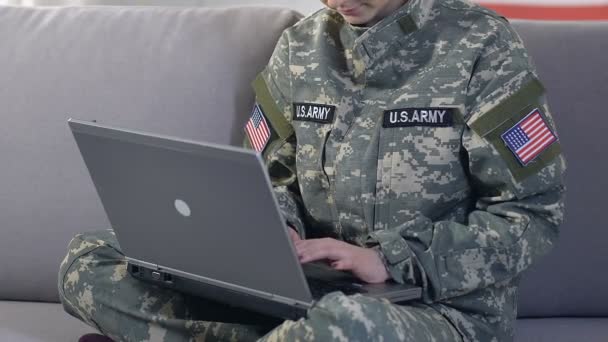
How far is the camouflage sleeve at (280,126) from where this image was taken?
164 cm

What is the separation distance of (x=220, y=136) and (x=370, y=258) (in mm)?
499

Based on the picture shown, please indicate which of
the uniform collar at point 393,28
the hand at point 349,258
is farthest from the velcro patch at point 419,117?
the hand at point 349,258

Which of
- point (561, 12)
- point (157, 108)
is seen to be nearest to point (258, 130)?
point (157, 108)

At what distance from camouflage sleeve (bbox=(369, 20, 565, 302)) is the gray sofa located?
0.83ft

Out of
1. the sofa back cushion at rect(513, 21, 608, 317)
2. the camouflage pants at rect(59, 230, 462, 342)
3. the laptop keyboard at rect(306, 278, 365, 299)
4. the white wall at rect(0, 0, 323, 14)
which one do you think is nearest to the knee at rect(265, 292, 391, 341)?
the camouflage pants at rect(59, 230, 462, 342)

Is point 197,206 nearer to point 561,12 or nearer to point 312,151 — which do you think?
point 312,151

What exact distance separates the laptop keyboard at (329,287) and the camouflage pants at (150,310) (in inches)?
2.8

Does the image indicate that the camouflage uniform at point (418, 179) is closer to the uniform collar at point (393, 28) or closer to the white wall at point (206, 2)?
the uniform collar at point (393, 28)

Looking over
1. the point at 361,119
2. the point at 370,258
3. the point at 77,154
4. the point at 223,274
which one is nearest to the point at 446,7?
the point at 361,119

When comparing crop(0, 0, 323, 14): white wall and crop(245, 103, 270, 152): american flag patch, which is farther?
crop(0, 0, 323, 14): white wall

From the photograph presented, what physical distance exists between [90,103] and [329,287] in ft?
2.22

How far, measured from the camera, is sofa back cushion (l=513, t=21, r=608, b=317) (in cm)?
169

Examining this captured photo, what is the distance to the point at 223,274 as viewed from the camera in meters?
1.28

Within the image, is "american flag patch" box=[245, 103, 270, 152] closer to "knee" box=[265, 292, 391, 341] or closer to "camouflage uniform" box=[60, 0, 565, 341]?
"camouflage uniform" box=[60, 0, 565, 341]
